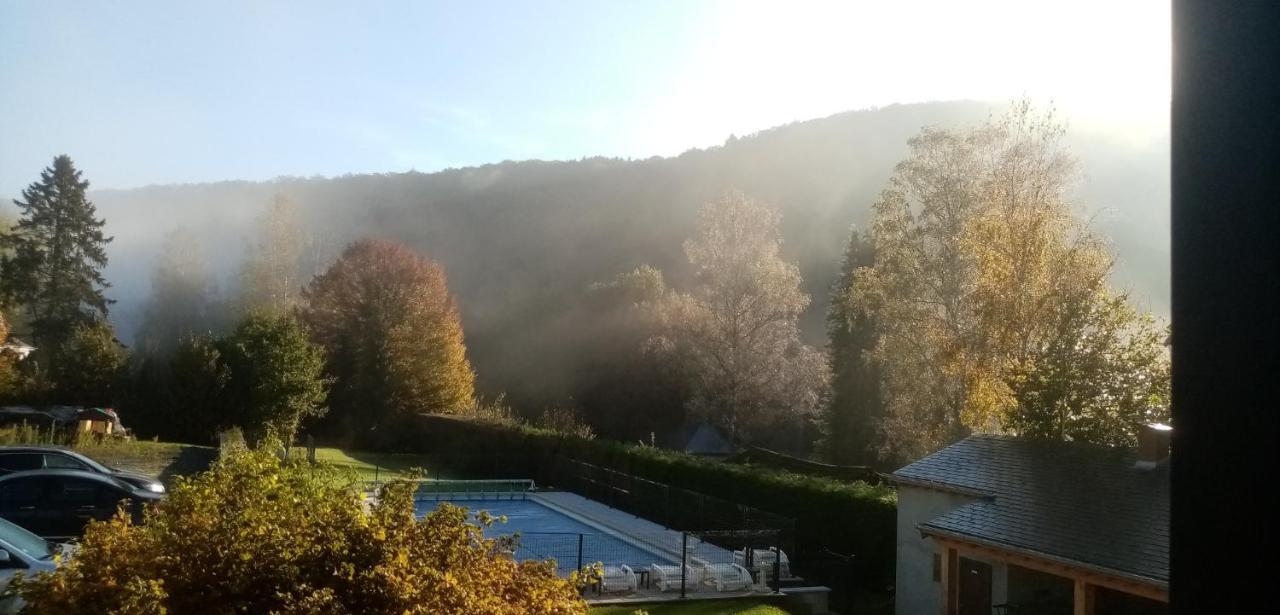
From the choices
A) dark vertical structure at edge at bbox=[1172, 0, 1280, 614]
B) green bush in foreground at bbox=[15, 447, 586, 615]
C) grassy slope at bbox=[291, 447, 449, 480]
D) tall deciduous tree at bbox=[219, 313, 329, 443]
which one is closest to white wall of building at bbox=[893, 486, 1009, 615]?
green bush in foreground at bbox=[15, 447, 586, 615]

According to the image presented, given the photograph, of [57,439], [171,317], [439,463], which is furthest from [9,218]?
[57,439]

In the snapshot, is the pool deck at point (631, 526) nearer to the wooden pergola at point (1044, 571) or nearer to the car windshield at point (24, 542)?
the wooden pergola at point (1044, 571)

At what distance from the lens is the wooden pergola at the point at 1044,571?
13172 millimetres

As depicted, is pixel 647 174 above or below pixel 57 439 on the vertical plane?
above

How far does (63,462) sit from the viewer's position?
813 inches

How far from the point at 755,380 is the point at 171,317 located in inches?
1818

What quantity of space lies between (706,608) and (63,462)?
49.1ft

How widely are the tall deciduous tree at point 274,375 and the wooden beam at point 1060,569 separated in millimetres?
24897

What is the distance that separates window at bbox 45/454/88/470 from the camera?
20.3 m

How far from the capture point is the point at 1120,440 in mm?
23109

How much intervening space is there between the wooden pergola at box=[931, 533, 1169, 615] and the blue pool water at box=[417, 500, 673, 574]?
634 centimetres

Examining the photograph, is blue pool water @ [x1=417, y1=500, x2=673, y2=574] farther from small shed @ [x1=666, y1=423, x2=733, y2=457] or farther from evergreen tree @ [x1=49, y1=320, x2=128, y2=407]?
small shed @ [x1=666, y1=423, x2=733, y2=457]

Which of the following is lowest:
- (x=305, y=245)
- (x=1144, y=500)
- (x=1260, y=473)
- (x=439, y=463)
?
(x=439, y=463)

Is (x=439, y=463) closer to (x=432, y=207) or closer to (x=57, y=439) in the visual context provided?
(x=57, y=439)
